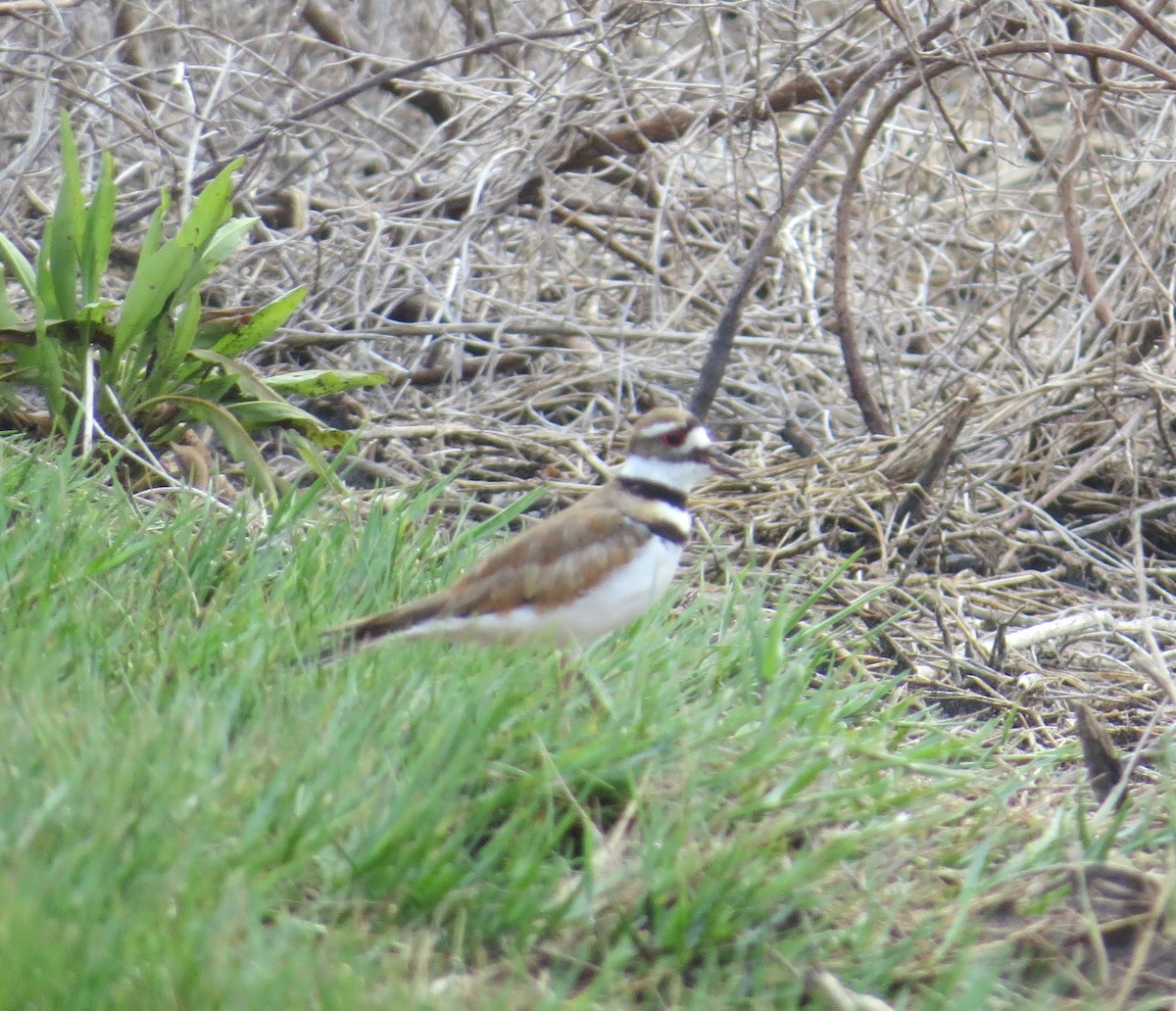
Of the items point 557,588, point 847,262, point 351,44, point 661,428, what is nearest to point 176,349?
point 661,428

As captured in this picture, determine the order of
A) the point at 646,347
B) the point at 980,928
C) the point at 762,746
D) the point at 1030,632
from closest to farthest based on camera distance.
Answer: the point at 980,928 → the point at 762,746 → the point at 1030,632 → the point at 646,347

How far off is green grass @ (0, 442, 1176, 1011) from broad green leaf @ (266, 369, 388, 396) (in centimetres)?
160

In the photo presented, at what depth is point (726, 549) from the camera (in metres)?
5.12

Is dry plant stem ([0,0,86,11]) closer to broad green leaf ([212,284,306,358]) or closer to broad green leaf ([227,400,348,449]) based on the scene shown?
broad green leaf ([212,284,306,358])

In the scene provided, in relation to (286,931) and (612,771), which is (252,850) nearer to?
(286,931)

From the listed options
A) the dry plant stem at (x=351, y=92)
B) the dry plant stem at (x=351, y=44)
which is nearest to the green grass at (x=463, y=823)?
the dry plant stem at (x=351, y=92)

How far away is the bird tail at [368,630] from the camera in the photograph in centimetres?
340

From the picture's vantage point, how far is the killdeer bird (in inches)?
137

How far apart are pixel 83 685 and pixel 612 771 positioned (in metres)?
1.06

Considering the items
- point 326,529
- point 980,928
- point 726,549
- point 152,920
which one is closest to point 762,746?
point 980,928

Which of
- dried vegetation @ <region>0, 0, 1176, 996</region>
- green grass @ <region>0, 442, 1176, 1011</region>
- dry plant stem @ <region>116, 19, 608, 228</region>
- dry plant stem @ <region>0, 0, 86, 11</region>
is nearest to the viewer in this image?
green grass @ <region>0, 442, 1176, 1011</region>

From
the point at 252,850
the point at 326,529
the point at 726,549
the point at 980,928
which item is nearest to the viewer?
the point at 252,850

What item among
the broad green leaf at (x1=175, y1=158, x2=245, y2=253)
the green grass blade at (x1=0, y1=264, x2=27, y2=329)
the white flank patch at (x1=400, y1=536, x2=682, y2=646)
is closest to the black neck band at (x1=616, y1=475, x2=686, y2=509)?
the white flank patch at (x1=400, y1=536, x2=682, y2=646)

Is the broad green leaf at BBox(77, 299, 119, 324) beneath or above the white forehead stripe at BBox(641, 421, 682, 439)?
beneath
